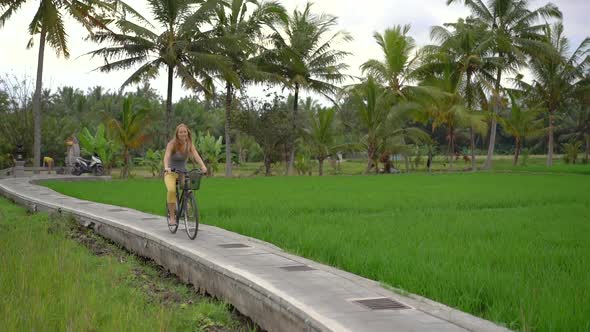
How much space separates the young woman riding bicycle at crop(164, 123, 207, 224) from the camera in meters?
6.79

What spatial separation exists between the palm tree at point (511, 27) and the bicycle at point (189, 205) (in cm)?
2480

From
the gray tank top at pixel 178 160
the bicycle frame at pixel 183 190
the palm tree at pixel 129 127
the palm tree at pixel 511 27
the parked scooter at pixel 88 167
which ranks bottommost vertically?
the parked scooter at pixel 88 167

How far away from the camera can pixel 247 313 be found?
3.97 metres

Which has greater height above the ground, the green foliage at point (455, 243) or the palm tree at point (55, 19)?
the palm tree at point (55, 19)

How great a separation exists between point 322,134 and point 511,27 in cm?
1173

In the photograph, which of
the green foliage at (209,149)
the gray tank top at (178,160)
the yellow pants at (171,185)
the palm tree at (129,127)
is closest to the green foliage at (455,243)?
the yellow pants at (171,185)

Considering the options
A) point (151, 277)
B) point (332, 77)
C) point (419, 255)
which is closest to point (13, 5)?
point (332, 77)

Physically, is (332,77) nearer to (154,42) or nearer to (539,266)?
(154,42)

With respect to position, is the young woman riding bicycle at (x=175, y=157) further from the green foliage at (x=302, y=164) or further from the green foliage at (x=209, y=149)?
the green foliage at (x=302, y=164)

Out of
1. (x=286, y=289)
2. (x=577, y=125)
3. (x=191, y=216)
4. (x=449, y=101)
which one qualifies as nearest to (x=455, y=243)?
(x=286, y=289)

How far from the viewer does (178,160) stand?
22.7 ft

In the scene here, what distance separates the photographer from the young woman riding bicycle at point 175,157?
6.79m

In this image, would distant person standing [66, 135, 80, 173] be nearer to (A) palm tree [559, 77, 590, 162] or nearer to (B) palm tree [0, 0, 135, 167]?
(B) palm tree [0, 0, 135, 167]

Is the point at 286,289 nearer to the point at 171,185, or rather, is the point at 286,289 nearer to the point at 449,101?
the point at 171,185
